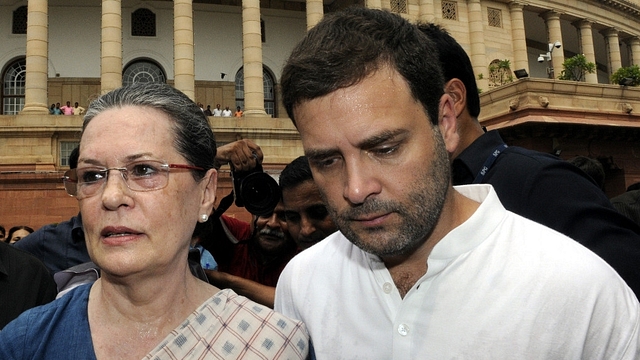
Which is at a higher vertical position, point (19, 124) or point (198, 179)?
point (19, 124)

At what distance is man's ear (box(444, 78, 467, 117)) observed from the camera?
2.92 m

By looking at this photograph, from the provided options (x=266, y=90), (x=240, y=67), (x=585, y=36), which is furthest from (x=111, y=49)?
(x=585, y=36)

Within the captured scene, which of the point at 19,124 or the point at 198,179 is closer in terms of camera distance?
the point at 198,179

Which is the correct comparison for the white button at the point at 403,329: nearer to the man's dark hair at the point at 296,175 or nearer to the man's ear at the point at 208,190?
the man's ear at the point at 208,190

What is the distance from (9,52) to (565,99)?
2756 centimetres

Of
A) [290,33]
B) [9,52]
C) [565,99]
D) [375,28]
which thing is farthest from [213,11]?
[375,28]

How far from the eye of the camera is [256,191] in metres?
3.81

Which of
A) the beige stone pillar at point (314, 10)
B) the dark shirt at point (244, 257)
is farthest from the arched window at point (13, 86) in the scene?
the dark shirt at point (244, 257)

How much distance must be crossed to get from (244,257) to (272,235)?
12.6 inches

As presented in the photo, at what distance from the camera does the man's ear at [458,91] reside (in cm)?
292

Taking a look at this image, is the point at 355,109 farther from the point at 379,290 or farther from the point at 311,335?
the point at 311,335

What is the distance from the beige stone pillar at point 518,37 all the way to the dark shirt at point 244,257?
3232 centimetres

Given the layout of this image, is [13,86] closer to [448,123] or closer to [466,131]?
[466,131]

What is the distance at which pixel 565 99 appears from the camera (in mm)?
14594
